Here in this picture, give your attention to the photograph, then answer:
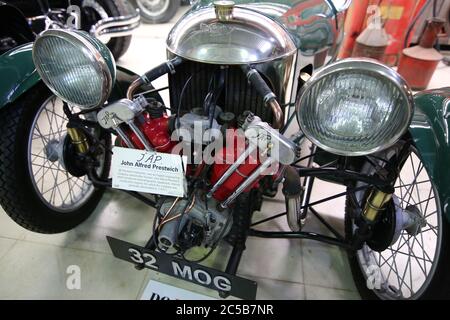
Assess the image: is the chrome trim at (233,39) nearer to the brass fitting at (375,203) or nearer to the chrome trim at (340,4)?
the brass fitting at (375,203)

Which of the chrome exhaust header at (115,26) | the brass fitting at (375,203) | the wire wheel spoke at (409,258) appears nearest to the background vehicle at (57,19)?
the chrome exhaust header at (115,26)

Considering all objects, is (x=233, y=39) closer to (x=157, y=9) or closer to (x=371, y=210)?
(x=371, y=210)

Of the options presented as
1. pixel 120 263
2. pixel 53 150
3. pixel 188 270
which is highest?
pixel 53 150

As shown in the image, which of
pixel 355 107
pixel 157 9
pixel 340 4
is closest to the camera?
pixel 355 107

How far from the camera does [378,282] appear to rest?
122 cm

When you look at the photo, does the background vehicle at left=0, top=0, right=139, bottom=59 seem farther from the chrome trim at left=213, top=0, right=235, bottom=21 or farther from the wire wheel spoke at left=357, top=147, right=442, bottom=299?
the wire wheel spoke at left=357, top=147, right=442, bottom=299

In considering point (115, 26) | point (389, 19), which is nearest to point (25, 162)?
point (115, 26)

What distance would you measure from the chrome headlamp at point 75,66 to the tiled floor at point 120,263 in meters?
0.74

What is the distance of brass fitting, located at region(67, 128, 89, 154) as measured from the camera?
1135 mm

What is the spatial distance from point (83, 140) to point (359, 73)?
95cm

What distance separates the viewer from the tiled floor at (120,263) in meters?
1.27

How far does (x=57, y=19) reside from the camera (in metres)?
2.49

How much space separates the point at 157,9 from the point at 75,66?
4288 millimetres
